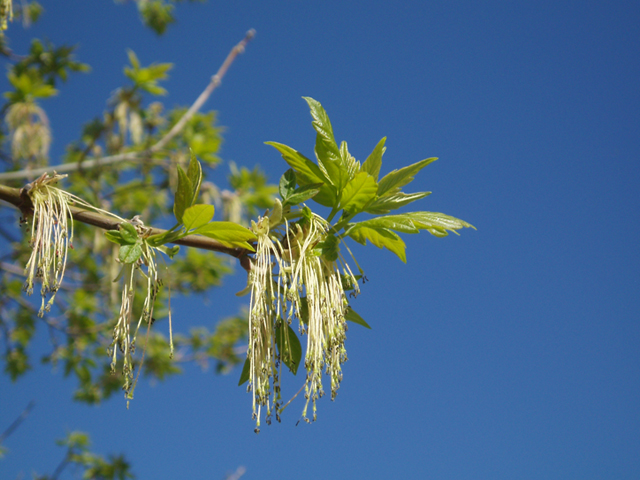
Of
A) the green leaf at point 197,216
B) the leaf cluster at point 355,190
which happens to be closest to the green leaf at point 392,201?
the leaf cluster at point 355,190

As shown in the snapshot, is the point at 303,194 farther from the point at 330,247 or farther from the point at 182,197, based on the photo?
the point at 182,197

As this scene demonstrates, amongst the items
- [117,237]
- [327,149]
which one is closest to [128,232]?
[117,237]

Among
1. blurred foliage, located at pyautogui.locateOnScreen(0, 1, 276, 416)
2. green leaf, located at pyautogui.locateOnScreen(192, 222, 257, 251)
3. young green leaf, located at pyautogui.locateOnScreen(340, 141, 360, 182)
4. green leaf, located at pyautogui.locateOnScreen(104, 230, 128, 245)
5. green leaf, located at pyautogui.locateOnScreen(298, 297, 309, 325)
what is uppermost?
blurred foliage, located at pyautogui.locateOnScreen(0, 1, 276, 416)

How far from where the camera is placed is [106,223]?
1000 millimetres

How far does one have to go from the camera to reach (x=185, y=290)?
5164 millimetres

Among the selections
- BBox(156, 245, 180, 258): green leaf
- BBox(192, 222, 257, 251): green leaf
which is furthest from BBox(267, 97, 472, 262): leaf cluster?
BBox(156, 245, 180, 258): green leaf

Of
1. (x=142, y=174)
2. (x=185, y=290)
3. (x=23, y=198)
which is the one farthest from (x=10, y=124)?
(x=23, y=198)

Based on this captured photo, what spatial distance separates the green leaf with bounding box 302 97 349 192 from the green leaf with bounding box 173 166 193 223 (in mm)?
271

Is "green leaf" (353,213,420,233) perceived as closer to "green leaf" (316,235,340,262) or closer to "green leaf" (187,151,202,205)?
"green leaf" (316,235,340,262)

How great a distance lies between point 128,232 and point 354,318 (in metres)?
0.51

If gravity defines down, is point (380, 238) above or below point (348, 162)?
below

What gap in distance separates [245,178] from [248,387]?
3.74m

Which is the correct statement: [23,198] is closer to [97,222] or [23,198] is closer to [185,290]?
[97,222]

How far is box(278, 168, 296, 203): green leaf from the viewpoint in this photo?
1.04 meters
